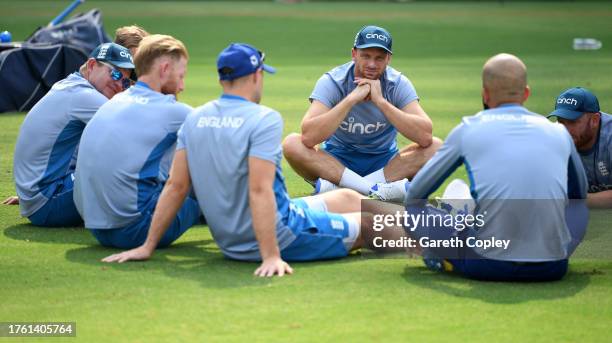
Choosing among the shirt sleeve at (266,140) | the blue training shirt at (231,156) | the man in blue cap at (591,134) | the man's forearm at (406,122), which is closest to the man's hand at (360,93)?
the man's forearm at (406,122)

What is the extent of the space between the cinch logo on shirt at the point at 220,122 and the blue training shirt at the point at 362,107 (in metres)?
2.73

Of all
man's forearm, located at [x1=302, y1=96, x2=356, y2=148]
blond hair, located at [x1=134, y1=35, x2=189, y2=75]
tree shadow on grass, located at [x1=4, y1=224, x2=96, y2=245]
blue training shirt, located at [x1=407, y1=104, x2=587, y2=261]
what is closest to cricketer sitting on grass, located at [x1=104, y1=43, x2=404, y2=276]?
blond hair, located at [x1=134, y1=35, x2=189, y2=75]

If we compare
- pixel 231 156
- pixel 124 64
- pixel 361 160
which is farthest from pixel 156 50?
pixel 361 160

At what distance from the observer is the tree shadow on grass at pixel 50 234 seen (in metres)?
8.27

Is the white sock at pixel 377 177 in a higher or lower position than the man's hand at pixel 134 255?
lower

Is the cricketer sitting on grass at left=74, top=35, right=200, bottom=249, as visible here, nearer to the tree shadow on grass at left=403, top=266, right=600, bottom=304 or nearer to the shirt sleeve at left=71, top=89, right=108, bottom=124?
the shirt sleeve at left=71, top=89, right=108, bottom=124

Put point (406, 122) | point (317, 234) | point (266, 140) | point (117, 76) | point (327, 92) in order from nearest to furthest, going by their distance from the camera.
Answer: point (266, 140), point (317, 234), point (117, 76), point (406, 122), point (327, 92)

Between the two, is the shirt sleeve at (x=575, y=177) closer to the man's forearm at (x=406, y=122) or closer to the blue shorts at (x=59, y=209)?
the man's forearm at (x=406, y=122)

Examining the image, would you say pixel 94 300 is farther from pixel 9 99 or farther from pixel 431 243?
pixel 9 99

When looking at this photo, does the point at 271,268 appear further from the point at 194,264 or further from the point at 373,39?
the point at 373,39

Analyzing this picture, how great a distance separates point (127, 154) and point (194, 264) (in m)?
0.90

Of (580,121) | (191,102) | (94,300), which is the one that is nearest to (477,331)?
(94,300)

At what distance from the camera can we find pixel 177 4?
45.1m

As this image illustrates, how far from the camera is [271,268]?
22.9ft
